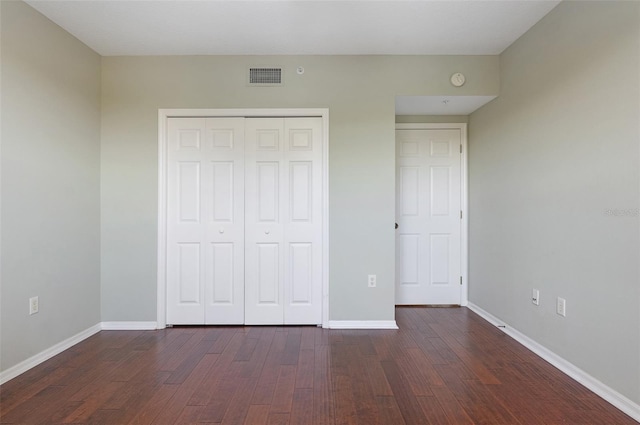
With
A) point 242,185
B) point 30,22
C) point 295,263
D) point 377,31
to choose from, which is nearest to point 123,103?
point 30,22

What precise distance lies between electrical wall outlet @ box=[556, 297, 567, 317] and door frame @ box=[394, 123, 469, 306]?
1.31 meters

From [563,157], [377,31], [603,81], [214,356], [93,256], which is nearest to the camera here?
[603,81]

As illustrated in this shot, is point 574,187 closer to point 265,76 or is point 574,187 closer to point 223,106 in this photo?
point 265,76

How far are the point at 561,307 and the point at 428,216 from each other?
157cm

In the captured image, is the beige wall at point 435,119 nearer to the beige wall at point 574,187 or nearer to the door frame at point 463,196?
the door frame at point 463,196

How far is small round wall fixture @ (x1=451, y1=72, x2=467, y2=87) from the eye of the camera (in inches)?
112

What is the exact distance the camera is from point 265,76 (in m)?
2.85

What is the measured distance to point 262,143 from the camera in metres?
2.92

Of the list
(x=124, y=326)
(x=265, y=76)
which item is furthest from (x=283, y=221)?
(x=124, y=326)

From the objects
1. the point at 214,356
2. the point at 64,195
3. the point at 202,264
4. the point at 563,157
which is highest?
the point at 563,157

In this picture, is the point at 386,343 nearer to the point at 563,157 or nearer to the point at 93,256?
the point at 563,157

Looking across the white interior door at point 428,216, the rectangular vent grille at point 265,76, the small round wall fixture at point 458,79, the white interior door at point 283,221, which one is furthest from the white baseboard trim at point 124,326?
the small round wall fixture at point 458,79

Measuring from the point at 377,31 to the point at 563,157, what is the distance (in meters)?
1.72

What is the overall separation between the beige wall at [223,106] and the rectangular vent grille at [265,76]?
0.22 feet
